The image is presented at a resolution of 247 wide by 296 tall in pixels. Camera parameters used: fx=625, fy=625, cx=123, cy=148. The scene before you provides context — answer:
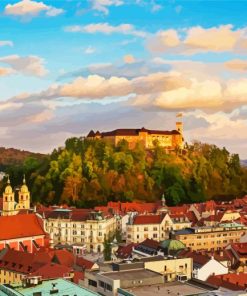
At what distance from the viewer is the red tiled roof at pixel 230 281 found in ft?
121

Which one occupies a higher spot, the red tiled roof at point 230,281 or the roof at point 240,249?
the roof at point 240,249

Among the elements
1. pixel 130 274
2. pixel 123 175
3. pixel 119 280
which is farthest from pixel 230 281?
pixel 123 175

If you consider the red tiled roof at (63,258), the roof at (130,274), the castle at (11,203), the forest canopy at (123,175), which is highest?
the forest canopy at (123,175)

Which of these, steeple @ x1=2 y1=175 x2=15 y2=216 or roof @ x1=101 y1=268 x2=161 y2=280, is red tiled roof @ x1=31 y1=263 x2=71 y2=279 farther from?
steeple @ x1=2 y1=175 x2=15 y2=216

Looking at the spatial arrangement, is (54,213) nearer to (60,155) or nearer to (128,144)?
(60,155)

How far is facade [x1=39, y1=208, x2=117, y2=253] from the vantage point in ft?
214

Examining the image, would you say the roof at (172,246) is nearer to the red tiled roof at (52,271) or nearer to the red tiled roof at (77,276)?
the red tiled roof at (52,271)

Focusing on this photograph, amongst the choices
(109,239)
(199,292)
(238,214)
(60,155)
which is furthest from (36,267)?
(60,155)

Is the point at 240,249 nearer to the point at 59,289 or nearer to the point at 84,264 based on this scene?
the point at 84,264

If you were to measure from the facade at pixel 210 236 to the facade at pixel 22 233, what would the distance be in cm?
1273

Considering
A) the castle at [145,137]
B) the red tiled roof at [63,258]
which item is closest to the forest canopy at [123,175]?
the castle at [145,137]

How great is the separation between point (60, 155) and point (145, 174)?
1361 centimetres

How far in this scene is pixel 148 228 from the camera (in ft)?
216

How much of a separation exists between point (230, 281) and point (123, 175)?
55463mm
